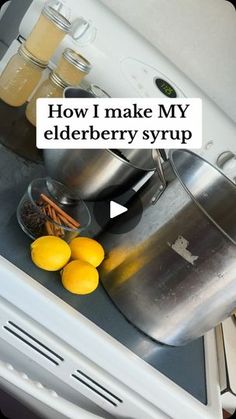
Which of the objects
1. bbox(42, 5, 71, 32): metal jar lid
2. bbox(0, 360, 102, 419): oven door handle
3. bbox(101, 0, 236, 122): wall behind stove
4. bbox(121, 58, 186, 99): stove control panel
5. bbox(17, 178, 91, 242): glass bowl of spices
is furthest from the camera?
bbox(101, 0, 236, 122): wall behind stove

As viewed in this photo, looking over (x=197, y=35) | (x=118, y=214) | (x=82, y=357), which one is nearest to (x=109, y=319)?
(x=82, y=357)

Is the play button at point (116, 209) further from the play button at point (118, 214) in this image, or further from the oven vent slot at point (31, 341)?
the oven vent slot at point (31, 341)

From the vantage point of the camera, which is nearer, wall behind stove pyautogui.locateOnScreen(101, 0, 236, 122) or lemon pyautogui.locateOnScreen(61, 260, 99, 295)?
lemon pyautogui.locateOnScreen(61, 260, 99, 295)

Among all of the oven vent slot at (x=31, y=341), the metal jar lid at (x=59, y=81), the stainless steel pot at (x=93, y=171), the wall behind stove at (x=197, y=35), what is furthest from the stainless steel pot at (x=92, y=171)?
the wall behind stove at (x=197, y=35)

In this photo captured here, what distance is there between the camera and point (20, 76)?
0.85m

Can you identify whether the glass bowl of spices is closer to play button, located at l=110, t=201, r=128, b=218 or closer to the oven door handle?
play button, located at l=110, t=201, r=128, b=218

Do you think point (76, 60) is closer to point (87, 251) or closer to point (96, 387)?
point (87, 251)

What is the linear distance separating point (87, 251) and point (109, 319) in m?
0.10

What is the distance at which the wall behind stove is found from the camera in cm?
107

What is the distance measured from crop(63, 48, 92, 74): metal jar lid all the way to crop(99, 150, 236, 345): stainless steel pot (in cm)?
30

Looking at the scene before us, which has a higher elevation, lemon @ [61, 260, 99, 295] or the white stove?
lemon @ [61, 260, 99, 295]

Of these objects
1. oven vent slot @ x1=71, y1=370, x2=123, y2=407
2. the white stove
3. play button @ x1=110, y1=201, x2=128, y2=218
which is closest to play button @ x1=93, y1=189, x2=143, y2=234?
play button @ x1=110, y1=201, x2=128, y2=218

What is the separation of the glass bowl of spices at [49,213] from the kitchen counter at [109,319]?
18 mm

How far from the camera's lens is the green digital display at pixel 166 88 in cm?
98
